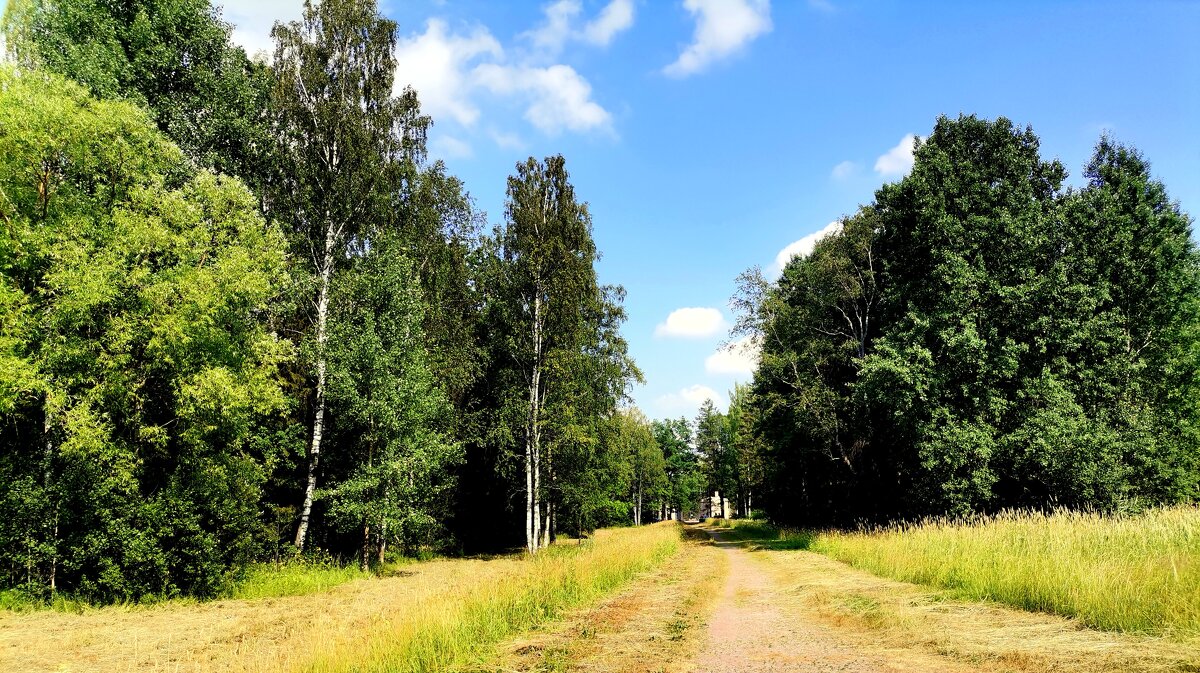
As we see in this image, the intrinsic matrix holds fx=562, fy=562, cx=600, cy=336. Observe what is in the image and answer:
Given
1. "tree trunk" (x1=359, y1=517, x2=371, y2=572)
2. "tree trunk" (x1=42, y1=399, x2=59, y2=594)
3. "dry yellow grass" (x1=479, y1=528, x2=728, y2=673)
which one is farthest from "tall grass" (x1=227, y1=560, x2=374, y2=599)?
"dry yellow grass" (x1=479, y1=528, x2=728, y2=673)

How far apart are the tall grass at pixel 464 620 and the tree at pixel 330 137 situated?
13990mm

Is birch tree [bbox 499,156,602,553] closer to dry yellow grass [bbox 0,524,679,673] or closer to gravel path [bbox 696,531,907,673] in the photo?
dry yellow grass [bbox 0,524,679,673]

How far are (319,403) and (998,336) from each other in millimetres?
27292

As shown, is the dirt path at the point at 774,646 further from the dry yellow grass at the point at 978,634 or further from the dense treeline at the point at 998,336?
the dense treeline at the point at 998,336

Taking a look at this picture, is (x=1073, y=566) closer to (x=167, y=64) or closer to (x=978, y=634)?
(x=978, y=634)

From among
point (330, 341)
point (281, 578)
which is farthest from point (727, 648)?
point (330, 341)

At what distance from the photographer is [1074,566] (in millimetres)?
9359

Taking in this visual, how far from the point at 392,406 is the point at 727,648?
56.3ft

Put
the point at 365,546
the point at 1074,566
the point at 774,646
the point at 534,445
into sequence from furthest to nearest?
1. the point at 534,445
2. the point at 365,546
3. the point at 1074,566
4. the point at 774,646

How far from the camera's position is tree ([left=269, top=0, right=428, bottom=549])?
23.1 m

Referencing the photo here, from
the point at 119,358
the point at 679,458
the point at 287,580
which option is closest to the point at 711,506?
the point at 679,458

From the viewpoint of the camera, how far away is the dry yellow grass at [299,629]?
316 inches

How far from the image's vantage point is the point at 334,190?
2306 centimetres

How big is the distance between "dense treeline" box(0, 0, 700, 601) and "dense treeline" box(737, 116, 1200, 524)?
41.0ft
